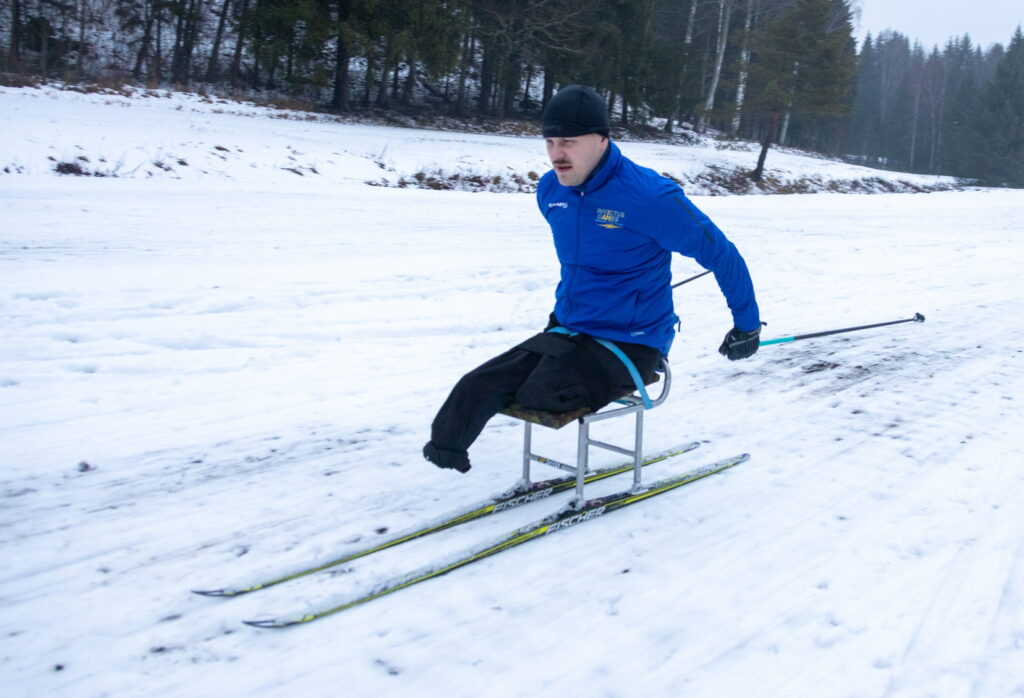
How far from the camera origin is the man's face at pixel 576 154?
377 centimetres

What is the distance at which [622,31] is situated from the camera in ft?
124

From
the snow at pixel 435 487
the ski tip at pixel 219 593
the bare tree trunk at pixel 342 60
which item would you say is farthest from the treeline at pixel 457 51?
the ski tip at pixel 219 593

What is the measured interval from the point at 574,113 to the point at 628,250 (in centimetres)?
68

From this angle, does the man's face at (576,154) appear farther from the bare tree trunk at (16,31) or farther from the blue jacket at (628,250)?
the bare tree trunk at (16,31)

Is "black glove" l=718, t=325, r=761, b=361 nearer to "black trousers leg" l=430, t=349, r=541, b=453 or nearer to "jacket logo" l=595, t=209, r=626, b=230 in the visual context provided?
"jacket logo" l=595, t=209, r=626, b=230

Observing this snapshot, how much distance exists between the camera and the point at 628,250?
3.91 metres

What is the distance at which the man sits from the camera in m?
3.77

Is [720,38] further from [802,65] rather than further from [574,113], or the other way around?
[574,113]

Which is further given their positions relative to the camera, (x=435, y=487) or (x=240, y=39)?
(x=240, y=39)

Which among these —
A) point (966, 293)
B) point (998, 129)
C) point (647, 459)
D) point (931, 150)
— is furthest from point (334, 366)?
point (931, 150)

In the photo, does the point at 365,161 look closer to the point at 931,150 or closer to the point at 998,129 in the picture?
the point at 998,129

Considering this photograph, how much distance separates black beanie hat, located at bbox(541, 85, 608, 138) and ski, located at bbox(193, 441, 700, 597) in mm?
1809

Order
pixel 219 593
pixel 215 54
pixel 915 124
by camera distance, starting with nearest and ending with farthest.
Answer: pixel 219 593
pixel 215 54
pixel 915 124

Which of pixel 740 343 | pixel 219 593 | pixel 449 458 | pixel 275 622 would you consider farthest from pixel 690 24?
pixel 275 622
